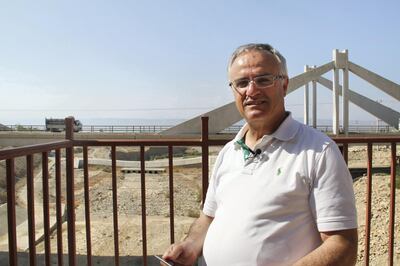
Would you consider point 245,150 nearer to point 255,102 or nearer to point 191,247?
point 255,102

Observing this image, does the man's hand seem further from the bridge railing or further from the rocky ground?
the bridge railing

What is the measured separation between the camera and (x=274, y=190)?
60.3 inches

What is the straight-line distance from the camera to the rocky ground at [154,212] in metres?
7.38

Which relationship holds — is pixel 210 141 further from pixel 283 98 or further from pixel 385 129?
pixel 385 129

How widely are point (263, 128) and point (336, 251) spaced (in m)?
0.61

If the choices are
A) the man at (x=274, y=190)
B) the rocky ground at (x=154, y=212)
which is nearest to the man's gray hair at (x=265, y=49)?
the man at (x=274, y=190)

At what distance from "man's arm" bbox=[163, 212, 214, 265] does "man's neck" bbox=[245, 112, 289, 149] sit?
49 cm

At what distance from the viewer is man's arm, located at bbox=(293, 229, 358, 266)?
1409mm

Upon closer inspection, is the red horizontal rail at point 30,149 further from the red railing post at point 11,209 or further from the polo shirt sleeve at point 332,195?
the polo shirt sleeve at point 332,195

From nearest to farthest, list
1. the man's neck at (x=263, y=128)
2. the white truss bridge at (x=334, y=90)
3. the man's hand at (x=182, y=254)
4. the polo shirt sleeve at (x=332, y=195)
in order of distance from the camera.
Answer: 1. the polo shirt sleeve at (x=332, y=195)
2. the man's neck at (x=263, y=128)
3. the man's hand at (x=182, y=254)
4. the white truss bridge at (x=334, y=90)

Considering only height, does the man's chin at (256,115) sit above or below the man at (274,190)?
above

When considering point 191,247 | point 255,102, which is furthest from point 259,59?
point 191,247

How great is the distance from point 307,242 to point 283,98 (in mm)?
641

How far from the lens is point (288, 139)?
5.28ft
